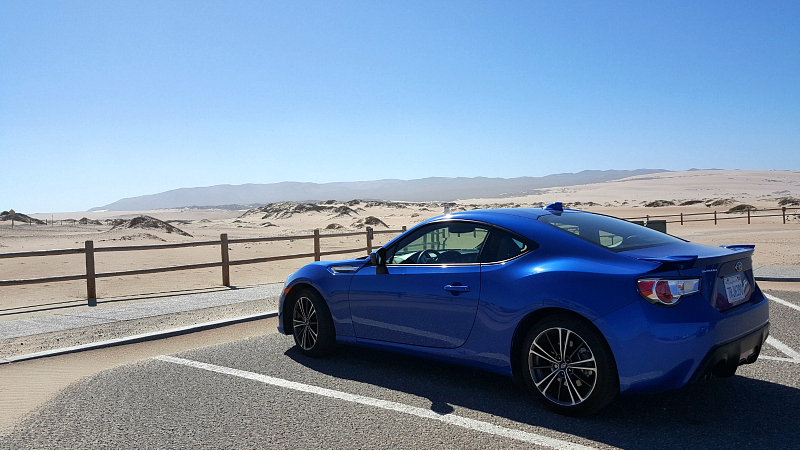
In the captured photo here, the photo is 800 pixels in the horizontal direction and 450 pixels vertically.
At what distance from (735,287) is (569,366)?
122cm

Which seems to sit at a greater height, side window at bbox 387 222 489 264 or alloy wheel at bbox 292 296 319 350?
side window at bbox 387 222 489 264

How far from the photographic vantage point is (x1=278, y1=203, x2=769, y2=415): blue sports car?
151 inches

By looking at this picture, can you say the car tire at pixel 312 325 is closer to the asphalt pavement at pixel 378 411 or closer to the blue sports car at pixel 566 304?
the asphalt pavement at pixel 378 411

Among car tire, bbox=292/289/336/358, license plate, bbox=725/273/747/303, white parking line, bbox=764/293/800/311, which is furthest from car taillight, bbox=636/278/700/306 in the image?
white parking line, bbox=764/293/800/311

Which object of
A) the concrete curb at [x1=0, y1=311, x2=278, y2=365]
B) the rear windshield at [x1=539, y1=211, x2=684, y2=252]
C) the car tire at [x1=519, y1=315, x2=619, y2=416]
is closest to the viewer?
the car tire at [x1=519, y1=315, x2=619, y2=416]

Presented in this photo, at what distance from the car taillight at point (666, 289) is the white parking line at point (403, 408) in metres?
0.99

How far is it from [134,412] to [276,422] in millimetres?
1113

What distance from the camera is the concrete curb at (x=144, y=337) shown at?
6352 millimetres

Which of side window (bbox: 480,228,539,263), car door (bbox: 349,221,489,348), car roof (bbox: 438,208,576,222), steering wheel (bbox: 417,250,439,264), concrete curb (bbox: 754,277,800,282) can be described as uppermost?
car roof (bbox: 438,208,576,222)

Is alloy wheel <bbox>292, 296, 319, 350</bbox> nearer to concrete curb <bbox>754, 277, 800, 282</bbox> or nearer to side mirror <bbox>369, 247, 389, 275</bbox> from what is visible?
side mirror <bbox>369, 247, 389, 275</bbox>

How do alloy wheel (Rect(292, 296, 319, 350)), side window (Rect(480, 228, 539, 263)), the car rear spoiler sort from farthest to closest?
alloy wheel (Rect(292, 296, 319, 350)) → side window (Rect(480, 228, 539, 263)) → the car rear spoiler

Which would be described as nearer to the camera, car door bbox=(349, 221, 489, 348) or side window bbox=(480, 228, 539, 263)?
side window bbox=(480, 228, 539, 263)

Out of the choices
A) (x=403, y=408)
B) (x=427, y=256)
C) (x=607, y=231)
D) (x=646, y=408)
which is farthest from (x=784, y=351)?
(x=403, y=408)

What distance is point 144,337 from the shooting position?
7195mm
